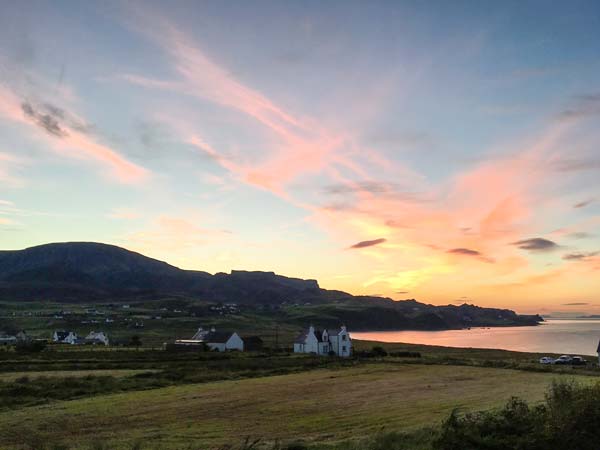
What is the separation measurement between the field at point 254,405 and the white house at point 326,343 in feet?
118

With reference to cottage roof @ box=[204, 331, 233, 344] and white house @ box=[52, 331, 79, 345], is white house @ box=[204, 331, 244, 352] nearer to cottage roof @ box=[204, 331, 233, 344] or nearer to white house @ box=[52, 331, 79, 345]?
cottage roof @ box=[204, 331, 233, 344]

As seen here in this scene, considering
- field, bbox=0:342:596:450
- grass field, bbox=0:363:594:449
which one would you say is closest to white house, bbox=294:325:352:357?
field, bbox=0:342:596:450

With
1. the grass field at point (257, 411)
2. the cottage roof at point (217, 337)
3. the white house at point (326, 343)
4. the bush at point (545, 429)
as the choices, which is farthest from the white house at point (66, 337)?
the bush at point (545, 429)

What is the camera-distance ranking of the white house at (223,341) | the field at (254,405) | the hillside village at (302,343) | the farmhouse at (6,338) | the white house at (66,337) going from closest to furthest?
the field at (254,405) < the hillside village at (302,343) < the white house at (223,341) < the white house at (66,337) < the farmhouse at (6,338)

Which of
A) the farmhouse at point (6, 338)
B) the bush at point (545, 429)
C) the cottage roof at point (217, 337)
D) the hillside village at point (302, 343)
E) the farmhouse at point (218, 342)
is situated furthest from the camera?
the farmhouse at point (6, 338)

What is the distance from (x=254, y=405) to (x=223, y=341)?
8234 cm

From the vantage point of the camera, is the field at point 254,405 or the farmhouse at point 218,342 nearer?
the field at point 254,405

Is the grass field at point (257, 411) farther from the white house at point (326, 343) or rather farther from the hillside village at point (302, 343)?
the hillside village at point (302, 343)

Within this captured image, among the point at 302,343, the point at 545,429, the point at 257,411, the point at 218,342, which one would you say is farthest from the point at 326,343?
the point at 545,429

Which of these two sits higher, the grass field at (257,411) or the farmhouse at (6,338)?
the grass field at (257,411)

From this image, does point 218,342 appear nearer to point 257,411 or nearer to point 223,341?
point 223,341

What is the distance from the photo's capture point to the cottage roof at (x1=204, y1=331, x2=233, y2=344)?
386 feet

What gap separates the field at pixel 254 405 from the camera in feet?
85.3

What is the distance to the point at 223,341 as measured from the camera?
117 metres
